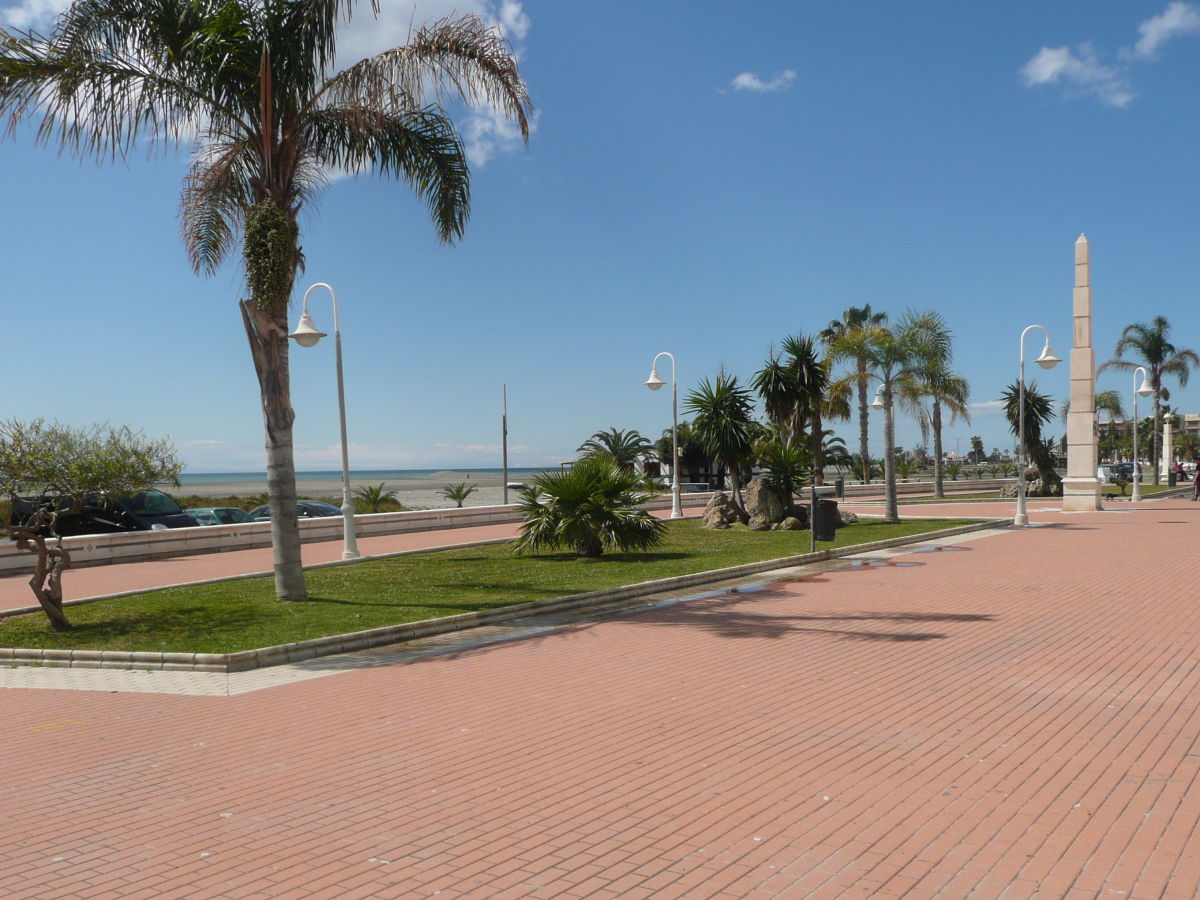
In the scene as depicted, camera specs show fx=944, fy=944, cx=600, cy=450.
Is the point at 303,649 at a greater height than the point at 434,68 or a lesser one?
lesser

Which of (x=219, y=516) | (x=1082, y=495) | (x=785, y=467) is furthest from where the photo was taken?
(x=1082, y=495)

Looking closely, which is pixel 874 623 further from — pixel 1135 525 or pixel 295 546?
pixel 1135 525

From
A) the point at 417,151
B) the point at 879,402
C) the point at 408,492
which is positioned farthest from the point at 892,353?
the point at 408,492

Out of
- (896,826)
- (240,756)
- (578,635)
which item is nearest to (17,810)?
(240,756)

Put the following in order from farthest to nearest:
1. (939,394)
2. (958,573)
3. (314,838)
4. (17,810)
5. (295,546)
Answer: (939,394)
(958,573)
(295,546)
(17,810)
(314,838)

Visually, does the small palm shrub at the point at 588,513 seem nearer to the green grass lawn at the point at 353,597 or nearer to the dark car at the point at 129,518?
the green grass lawn at the point at 353,597

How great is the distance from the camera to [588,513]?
17594mm

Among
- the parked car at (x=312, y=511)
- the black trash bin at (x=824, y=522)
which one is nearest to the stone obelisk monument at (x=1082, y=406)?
the black trash bin at (x=824, y=522)

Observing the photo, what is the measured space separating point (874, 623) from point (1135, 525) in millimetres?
19296

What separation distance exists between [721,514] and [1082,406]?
55.4 feet

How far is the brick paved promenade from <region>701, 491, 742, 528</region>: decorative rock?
15.3 m

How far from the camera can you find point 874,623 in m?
11.0

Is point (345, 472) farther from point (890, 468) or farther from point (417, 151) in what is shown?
point (890, 468)

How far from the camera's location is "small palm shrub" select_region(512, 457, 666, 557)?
692 inches
